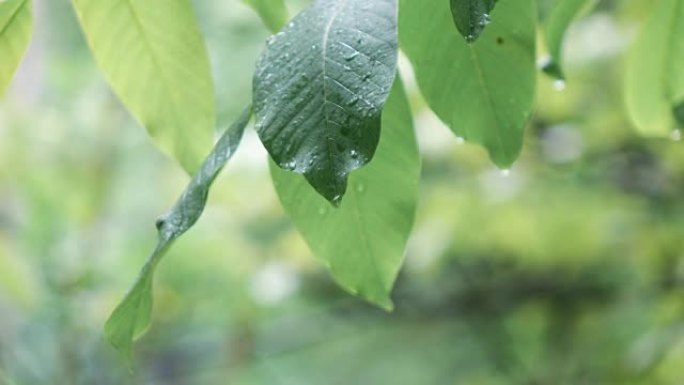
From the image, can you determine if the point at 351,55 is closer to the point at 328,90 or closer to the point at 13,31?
the point at 328,90

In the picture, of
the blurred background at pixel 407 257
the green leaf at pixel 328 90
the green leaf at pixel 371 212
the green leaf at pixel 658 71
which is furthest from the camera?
the blurred background at pixel 407 257

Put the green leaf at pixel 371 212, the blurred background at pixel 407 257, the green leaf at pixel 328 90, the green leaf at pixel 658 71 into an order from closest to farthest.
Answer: the green leaf at pixel 328 90 < the green leaf at pixel 371 212 < the green leaf at pixel 658 71 < the blurred background at pixel 407 257

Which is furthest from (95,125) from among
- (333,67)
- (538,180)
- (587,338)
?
(333,67)

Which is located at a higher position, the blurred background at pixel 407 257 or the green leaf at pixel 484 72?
the green leaf at pixel 484 72

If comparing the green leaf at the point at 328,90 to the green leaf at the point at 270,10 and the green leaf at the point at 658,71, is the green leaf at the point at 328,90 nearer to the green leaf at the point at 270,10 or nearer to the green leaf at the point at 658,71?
the green leaf at the point at 270,10

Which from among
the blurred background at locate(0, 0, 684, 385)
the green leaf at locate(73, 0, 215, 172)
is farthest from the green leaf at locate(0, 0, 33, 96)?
the blurred background at locate(0, 0, 684, 385)

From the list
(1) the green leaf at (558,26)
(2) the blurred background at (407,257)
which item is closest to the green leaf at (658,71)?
(1) the green leaf at (558,26)

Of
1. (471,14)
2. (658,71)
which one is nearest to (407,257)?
(658,71)
